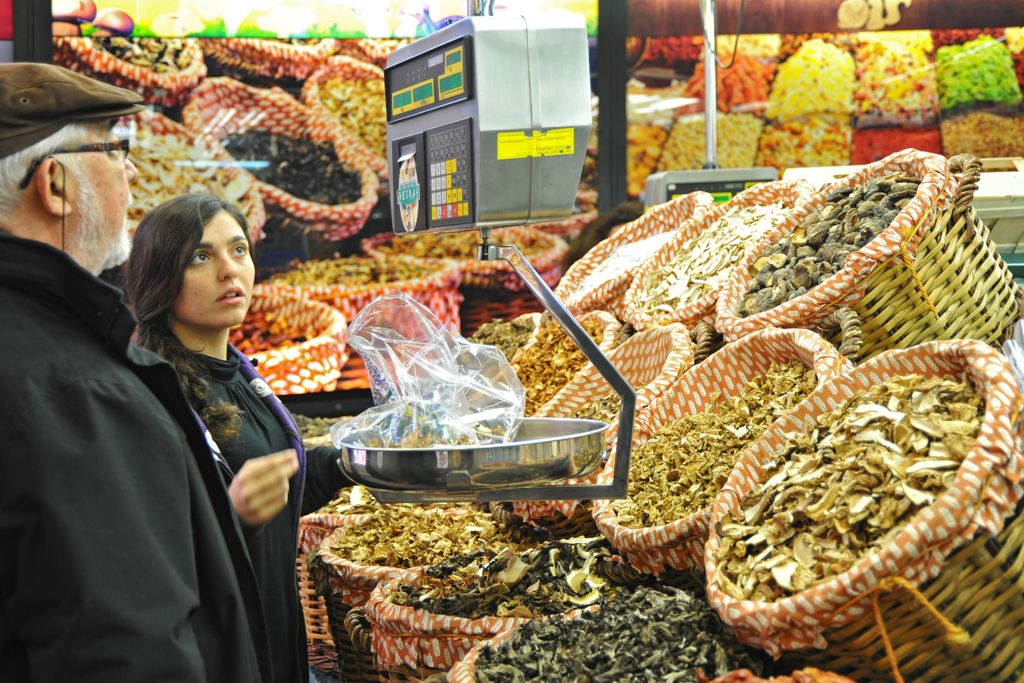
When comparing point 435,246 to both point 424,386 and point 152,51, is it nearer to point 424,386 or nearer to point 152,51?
point 152,51

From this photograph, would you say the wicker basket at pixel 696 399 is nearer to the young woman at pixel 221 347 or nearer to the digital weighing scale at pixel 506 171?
the digital weighing scale at pixel 506 171

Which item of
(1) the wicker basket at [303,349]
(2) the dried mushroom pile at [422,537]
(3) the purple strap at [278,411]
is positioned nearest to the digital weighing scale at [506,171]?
(3) the purple strap at [278,411]

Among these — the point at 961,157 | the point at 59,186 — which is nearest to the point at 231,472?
the point at 59,186

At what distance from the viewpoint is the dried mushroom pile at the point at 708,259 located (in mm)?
3045

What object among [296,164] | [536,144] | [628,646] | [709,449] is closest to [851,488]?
[628,646]

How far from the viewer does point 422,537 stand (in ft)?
8.79

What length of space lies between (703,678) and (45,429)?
1034mm

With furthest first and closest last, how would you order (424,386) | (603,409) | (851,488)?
(603,409) → (424,386) → (851,488)

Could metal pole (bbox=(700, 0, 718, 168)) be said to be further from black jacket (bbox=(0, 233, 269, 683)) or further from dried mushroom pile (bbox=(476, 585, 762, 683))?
black jacket (bbox=(0, 233, 269, 683))

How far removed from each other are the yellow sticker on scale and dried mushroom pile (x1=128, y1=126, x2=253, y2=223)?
3798mm

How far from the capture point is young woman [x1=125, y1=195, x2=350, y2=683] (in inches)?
86.4

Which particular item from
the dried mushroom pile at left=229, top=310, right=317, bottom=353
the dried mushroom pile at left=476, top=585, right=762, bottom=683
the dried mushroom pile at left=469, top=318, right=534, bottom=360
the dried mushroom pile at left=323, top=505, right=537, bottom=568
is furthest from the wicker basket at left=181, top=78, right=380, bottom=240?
the dried mushroom pile at left=476, top=585, right=762, bottom=683

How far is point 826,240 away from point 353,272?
3.14 metres

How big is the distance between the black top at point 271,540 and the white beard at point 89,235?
797mm
